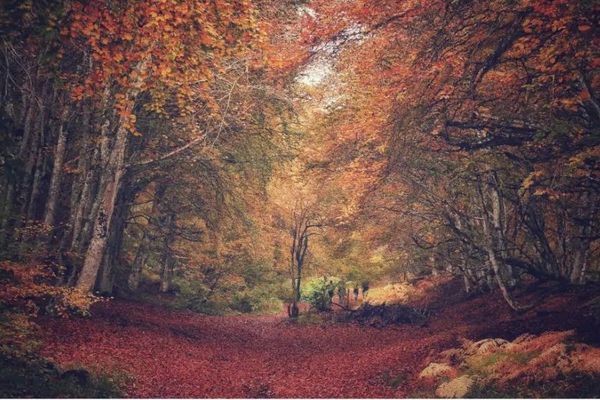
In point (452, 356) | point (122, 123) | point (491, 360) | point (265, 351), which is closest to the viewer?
point (491, 360)

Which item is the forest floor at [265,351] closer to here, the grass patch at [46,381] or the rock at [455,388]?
the grass patch at [46,381]

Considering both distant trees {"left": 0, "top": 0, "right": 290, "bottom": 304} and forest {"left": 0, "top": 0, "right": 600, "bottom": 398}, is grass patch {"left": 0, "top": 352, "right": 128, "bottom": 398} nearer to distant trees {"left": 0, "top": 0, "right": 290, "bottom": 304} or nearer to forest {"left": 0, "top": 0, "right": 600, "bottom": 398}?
forest {"left": 0, "top": 0, "right": 600, "bottom": 398}

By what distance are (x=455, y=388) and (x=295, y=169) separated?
12.4 meters

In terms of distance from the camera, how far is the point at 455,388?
25.8 ft

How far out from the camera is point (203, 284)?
2450 centimetres

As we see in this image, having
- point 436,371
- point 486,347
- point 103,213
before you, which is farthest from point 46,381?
point 486,347

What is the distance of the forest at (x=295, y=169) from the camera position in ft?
23.4

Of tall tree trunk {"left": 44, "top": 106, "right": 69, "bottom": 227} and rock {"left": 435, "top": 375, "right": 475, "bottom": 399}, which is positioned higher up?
tall tree trunk {"left": 44, "top": 106, "right": 69, "bottom": 227}

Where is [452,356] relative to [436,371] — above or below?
above

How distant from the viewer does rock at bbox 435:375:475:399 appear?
A: 7.74 m

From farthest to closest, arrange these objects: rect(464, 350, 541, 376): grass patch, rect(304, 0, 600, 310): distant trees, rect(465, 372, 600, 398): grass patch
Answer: rect(464, 350, 541, 376): grass patch < rect(304, 0, 600, 310): distant trees < rect(465, 372, 600, 398): grass patch

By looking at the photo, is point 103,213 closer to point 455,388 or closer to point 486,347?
point 455,388

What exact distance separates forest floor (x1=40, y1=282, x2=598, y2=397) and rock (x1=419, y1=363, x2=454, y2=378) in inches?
14.2

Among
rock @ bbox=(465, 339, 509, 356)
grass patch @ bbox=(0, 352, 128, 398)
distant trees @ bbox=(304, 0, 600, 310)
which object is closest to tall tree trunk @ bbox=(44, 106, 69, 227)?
grass patch @ bbox=(0, 352, 128, 398)
